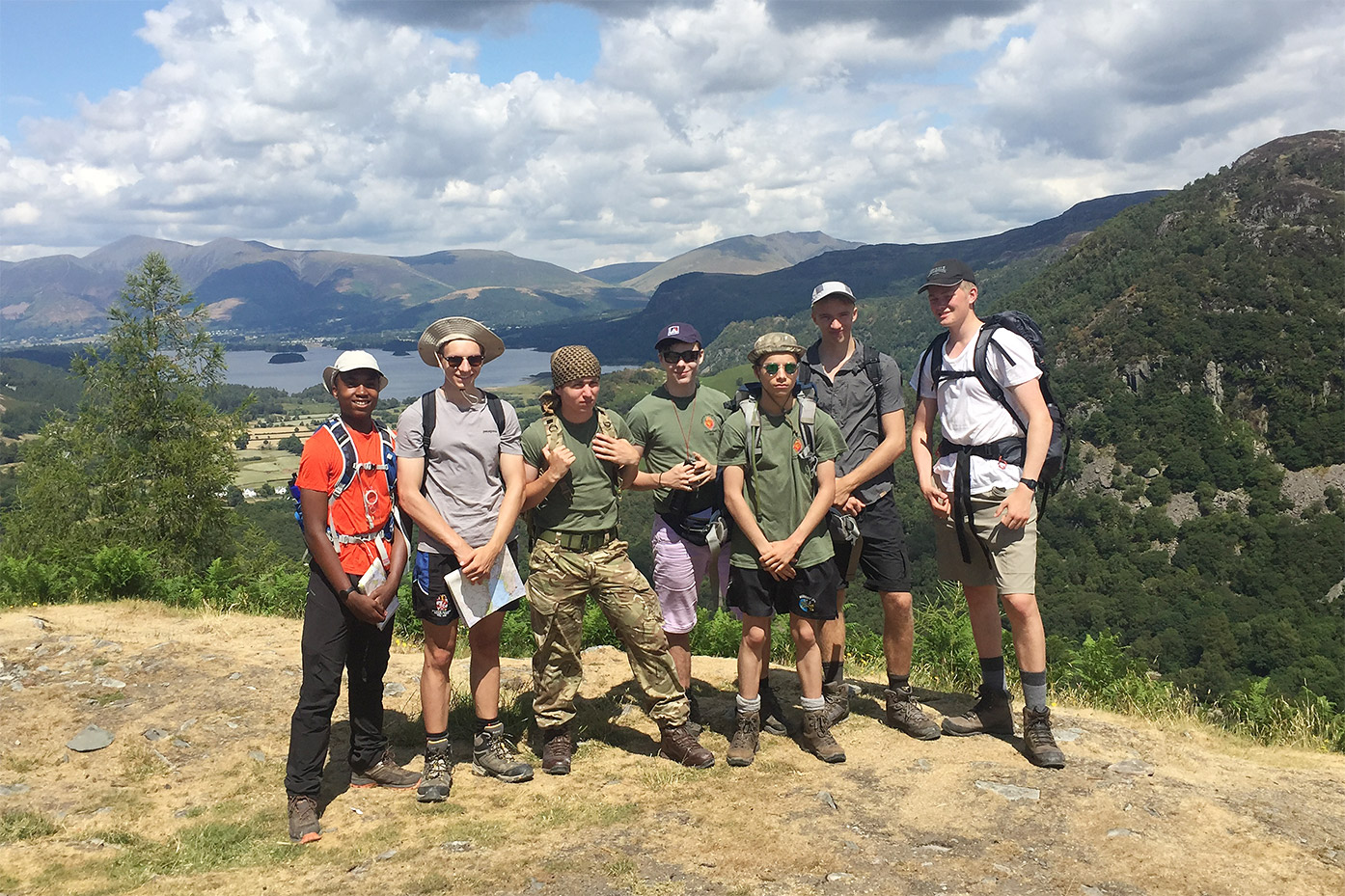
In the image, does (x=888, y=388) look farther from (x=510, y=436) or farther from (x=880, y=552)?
(x=510, y=436)

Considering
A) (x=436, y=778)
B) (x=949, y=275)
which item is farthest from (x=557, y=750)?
(x=949, y=275)

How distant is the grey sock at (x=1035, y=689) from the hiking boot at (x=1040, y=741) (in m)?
0.04

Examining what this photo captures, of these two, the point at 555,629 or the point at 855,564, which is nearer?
the point at 555,629

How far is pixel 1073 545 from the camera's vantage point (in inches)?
3718

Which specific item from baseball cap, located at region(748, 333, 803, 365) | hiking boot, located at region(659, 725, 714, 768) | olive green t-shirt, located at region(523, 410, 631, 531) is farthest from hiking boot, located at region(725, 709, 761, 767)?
baseball cap, located at region(748, 333, 803, 365)

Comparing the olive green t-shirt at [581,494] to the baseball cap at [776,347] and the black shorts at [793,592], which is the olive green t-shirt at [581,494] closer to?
the black shorts at [793,592]

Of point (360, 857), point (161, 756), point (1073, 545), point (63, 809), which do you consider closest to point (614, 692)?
point (360, 857)

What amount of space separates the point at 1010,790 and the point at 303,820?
13.4 ft

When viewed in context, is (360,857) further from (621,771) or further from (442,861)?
(621,771)

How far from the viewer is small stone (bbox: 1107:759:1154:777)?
519 centimetres

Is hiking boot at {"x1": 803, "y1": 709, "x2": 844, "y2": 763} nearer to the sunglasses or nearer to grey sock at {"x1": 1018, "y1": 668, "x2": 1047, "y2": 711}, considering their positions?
grey sock at {"x1": 1018, "y1": 668, "x2": 1047, "y2": 711}

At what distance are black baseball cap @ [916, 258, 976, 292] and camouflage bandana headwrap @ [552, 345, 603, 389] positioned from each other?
2.15 meters

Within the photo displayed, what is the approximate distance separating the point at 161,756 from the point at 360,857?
2.45 meters

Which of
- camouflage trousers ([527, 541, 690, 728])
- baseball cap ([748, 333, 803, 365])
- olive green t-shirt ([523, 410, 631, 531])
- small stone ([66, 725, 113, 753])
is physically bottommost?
small stone ([66, 725, 113, 753])
